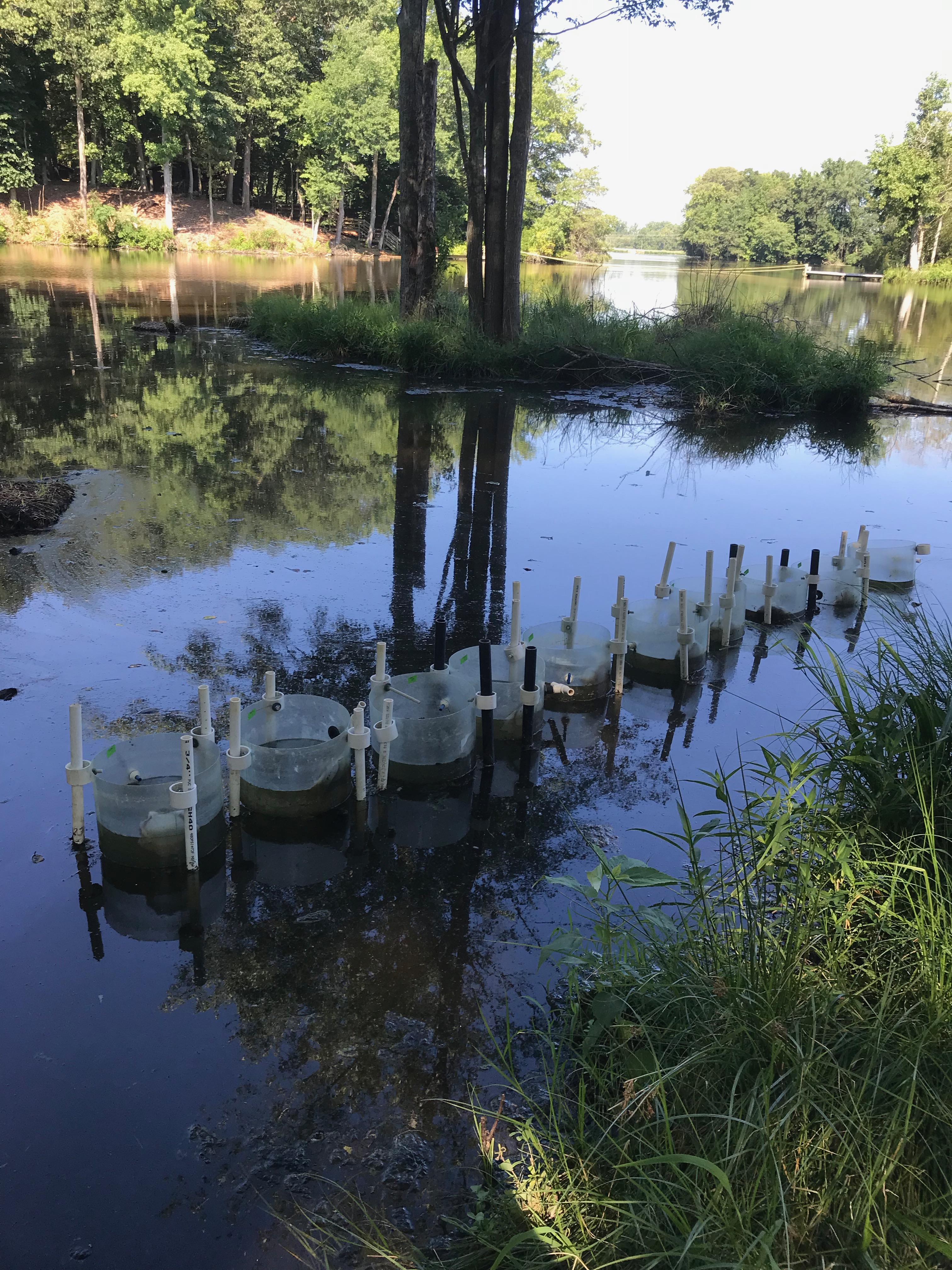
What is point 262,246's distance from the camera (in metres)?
51.8

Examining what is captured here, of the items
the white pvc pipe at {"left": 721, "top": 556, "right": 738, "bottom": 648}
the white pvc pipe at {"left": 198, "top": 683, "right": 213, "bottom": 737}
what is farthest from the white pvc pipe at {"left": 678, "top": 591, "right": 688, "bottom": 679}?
the white pvc pipe at {"left": 198, "top": 683, "right": 213, "bottom": 737}

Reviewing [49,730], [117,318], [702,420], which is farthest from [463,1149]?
[117,318]

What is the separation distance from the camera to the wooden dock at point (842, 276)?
6694 centimetres

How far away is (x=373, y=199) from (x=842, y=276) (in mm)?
40786

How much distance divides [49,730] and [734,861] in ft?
11.6

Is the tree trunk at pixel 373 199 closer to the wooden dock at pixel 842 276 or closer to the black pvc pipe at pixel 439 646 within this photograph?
the wooden dock at pixel 842 276

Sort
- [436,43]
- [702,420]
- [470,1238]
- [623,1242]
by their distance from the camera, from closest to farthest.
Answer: [623,1242] → [470,1238] → [702,420] → [436,43]

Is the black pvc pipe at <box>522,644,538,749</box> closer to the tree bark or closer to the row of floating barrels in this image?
the row of floating barrels

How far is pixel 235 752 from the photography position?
4.16 m

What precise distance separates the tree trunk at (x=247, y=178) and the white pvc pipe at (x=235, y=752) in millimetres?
55682

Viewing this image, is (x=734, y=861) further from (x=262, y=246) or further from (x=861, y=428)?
(x=262, y=246)

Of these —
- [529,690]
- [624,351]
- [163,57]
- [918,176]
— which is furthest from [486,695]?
[918,176]

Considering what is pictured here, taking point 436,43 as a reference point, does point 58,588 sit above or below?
below

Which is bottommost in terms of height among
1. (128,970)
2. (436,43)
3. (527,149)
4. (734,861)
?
(128,970)
